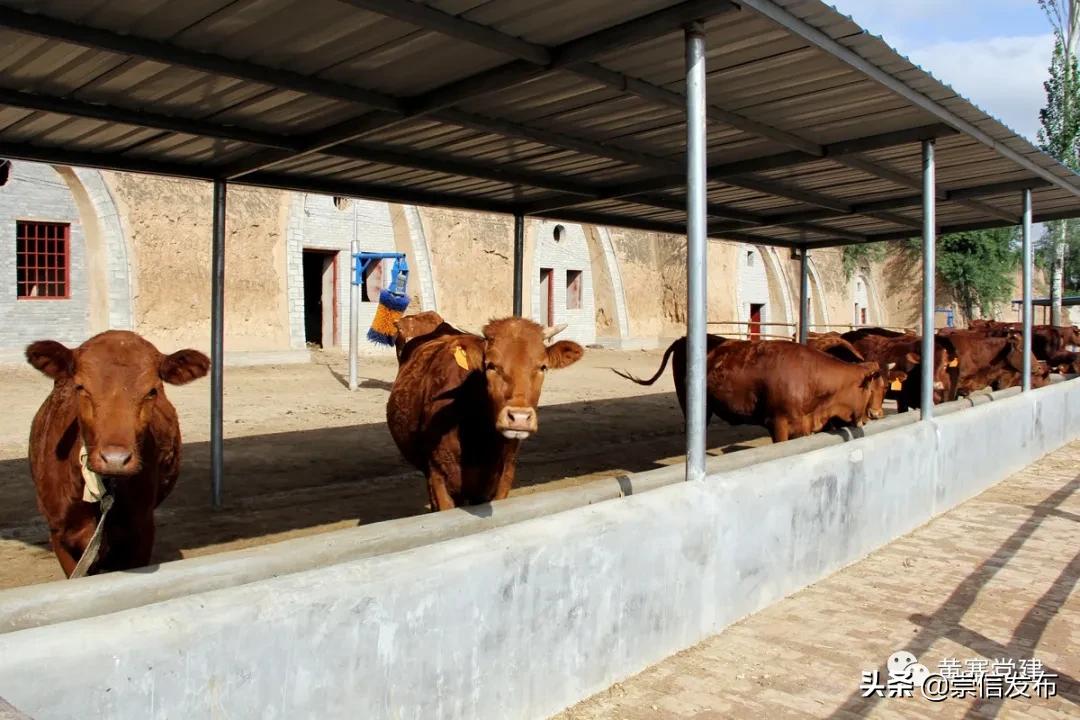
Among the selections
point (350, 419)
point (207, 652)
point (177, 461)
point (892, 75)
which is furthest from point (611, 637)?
point (350, 419)

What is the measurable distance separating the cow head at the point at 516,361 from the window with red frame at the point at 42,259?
1437 cm

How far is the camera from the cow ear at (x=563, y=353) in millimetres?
4320

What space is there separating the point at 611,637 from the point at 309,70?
3352 mm

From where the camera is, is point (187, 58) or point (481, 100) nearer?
point (187, 58)

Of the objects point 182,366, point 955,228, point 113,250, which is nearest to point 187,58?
point 182,366

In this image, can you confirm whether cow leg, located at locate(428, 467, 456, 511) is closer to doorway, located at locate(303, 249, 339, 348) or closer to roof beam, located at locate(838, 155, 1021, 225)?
roof beam, located at locate(838, 155, 1021, 225)

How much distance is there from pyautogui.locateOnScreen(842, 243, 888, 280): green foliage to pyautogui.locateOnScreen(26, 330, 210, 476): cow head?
38620 mm

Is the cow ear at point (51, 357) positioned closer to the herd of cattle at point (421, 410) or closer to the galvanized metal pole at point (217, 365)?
the herd of cattle at point (421, 410)

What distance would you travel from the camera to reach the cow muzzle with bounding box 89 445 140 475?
2.84 meters

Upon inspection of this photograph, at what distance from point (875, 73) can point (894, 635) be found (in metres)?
3.12

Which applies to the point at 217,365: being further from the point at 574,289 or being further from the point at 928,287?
the point at 574,289

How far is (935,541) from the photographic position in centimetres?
655

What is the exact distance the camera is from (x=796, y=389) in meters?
8.03

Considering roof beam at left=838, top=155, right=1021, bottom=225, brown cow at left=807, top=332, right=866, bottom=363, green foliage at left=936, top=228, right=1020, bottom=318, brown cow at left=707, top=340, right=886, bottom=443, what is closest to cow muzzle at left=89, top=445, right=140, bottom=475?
roof beam at left=838, top=155, right=1021, bottom=225
